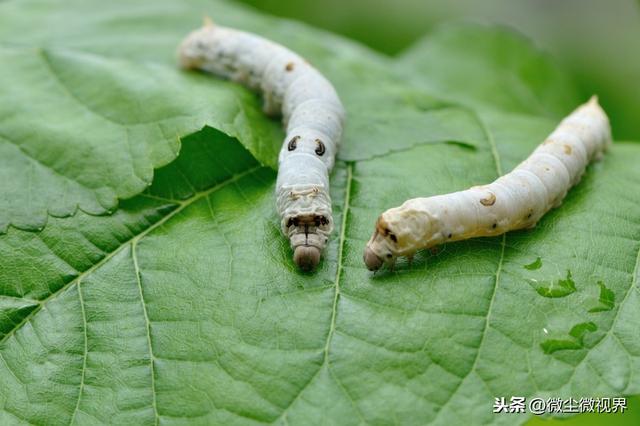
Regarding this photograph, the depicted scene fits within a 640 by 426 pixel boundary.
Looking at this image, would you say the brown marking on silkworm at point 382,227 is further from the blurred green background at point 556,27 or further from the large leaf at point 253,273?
the blurred green background at point 556,27

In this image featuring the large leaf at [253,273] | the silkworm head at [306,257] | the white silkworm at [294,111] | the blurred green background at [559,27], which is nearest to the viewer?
the large leaf at [253,273]

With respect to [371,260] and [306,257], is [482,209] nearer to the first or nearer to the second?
[371,260]

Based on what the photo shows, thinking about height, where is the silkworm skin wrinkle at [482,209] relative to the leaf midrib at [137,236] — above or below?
above

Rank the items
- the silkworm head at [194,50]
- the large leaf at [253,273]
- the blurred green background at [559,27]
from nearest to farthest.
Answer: the large leaf at [253,273] → the silkworm head at [194,50] → the blurred green background at [559,27]

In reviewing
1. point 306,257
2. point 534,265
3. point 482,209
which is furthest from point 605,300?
point 306,257

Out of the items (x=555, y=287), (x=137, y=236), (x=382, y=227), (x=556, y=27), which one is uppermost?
(x=382, y=227)

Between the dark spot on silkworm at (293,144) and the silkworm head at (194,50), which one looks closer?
the dark spot on silkworm at (293,144)

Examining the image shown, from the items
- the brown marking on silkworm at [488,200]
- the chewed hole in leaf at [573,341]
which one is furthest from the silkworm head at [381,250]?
the chewed hole in leaf at [573,341]
